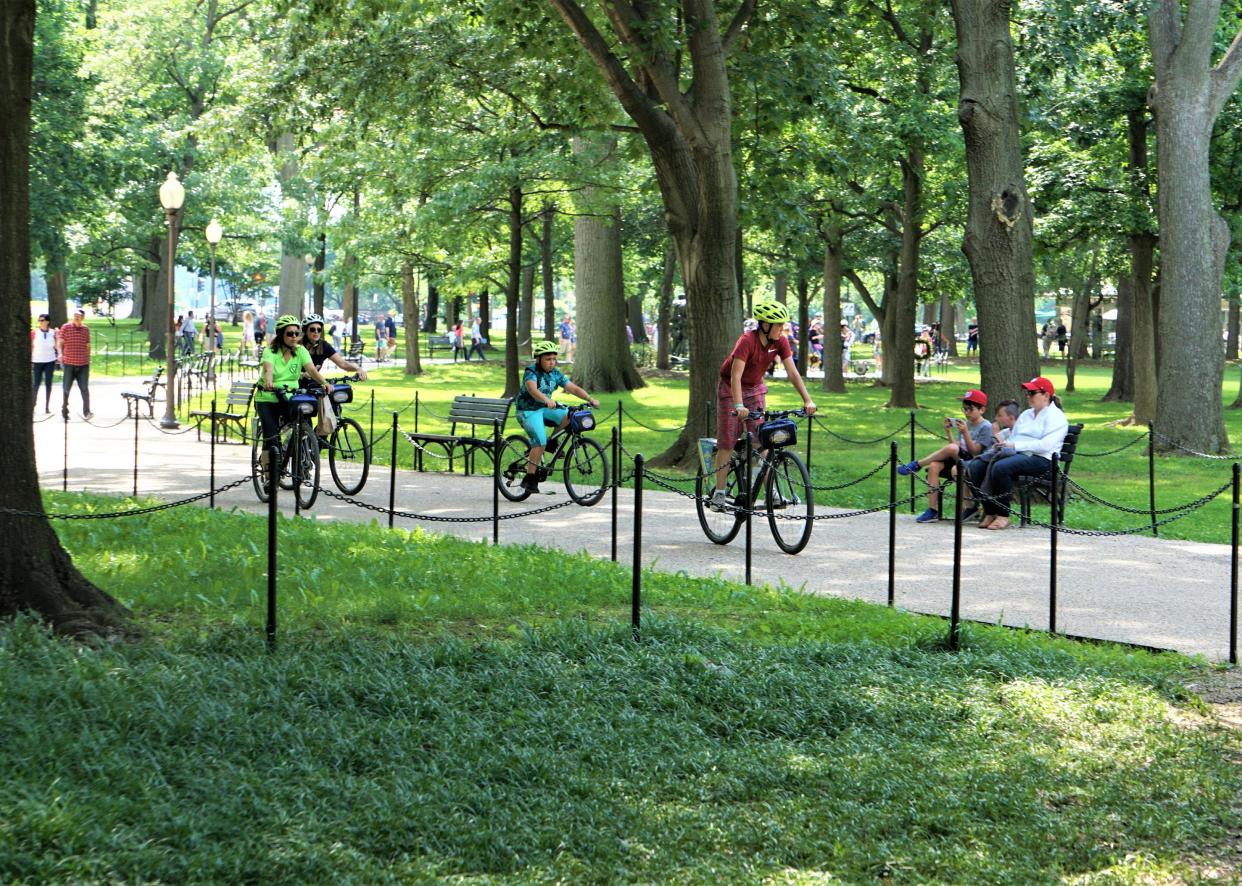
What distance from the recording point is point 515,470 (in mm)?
15914

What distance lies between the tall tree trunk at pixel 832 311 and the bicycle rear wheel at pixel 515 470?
21.6m

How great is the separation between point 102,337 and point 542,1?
4245cm

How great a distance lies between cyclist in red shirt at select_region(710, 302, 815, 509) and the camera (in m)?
13.0

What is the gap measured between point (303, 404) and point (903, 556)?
20.2 ft

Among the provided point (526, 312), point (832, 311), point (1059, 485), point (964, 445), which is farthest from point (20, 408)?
point (526, 312)

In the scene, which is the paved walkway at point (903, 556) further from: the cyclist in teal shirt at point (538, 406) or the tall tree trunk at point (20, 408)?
the tall tree trunk at point (20, 408)

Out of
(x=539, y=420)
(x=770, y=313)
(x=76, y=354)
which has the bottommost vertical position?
(x=539, y=420)

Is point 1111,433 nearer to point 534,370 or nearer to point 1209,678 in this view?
point 534,370

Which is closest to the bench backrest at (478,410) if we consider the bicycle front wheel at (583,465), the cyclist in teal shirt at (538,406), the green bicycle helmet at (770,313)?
the cyclist in teal shirt at (538,406)

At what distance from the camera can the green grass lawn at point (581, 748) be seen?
5.45 meters

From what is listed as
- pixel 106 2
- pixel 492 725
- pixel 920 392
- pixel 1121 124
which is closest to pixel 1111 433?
pixel 1121 124

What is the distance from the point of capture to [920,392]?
40.3m

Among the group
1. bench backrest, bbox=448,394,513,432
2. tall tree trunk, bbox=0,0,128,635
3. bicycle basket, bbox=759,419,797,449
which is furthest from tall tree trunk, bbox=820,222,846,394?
tall tree trunk, bbox=0,0,128,635

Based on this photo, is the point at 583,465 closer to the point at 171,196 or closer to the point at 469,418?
the point at 469,418
